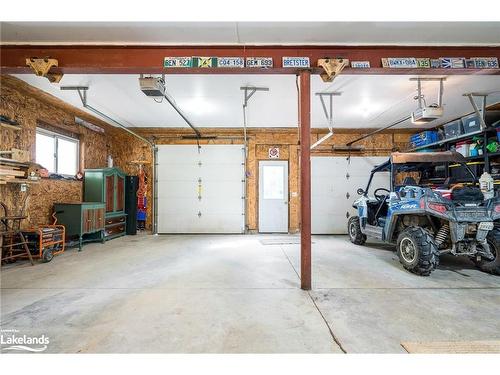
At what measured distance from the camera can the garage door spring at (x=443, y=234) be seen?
135 inches

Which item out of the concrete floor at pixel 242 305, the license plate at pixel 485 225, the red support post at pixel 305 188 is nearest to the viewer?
the concrete floor at pixel 242 305

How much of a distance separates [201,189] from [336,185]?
14.0ft

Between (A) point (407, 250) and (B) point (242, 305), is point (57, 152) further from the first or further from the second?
(A) point (407, 250)

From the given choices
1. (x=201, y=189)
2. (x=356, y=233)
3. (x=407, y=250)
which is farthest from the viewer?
(x=201, y=189)

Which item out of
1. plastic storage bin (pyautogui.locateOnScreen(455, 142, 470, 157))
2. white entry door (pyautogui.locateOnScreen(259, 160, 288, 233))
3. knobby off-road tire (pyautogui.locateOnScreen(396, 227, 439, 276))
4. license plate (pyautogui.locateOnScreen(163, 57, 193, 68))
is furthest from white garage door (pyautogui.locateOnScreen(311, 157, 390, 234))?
license plate (pyautogui.locateOnScreen(163, 57, 193, 68))

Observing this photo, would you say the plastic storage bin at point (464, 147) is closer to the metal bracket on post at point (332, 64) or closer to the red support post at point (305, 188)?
the metal bracket on post at point (332, 64)

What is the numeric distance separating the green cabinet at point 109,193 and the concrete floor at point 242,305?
207 cm

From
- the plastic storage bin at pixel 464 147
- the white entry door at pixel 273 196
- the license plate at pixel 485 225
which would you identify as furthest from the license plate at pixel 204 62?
the plastic storage bin at pixel 464 147

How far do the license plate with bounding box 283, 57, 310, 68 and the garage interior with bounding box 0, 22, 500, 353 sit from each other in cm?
7

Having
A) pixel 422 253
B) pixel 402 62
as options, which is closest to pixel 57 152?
pixel 402 62

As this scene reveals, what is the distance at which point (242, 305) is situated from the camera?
2.44 m

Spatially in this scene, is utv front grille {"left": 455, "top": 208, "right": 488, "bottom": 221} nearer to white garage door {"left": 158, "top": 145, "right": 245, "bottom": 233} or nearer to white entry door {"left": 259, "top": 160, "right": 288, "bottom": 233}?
white entry door {"left": 259, "top": 160, "right": 288, "bottom": 233}

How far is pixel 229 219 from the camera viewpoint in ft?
24.2

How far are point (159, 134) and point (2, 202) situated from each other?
4.17m
